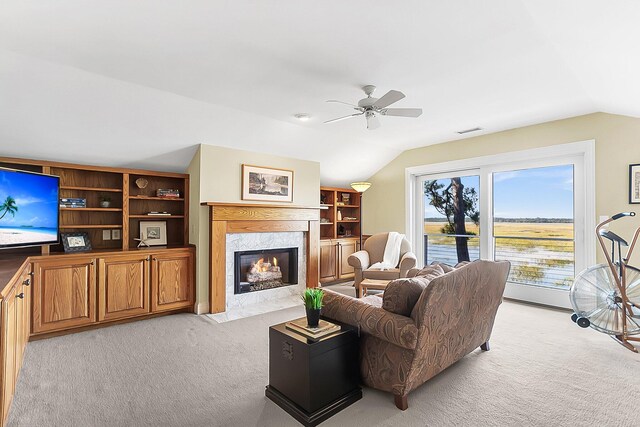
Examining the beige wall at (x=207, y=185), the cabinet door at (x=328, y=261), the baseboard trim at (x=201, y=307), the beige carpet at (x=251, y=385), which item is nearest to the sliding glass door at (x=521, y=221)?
the beige carpet at (x=251, y=385)

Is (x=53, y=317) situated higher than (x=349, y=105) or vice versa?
(x=349, y=105)

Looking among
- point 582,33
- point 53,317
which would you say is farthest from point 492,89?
point 53,317

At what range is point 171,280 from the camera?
13.5ft

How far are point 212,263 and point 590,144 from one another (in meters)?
5.02

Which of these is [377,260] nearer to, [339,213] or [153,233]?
A: [339,213]

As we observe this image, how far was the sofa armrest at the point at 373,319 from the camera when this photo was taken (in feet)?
6.62

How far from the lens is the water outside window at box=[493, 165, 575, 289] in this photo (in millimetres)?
4355

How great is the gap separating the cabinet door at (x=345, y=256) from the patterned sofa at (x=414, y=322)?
3714mm

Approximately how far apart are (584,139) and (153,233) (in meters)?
Result: 5.79

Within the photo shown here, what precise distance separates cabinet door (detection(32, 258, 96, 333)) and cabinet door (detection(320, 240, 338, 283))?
11.4 ft

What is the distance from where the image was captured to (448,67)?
2.79 meters

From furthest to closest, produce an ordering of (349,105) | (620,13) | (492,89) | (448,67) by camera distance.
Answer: (349,105) → (492,89) → (448,67) → (620,13)

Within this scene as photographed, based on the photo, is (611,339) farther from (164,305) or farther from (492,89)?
(164,305)

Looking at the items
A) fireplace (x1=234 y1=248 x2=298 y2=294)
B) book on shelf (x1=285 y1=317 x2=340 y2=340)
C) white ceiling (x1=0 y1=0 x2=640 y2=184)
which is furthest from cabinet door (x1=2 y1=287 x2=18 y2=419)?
fireplace (x1=234 y1=248 x2=298 y2=294)
